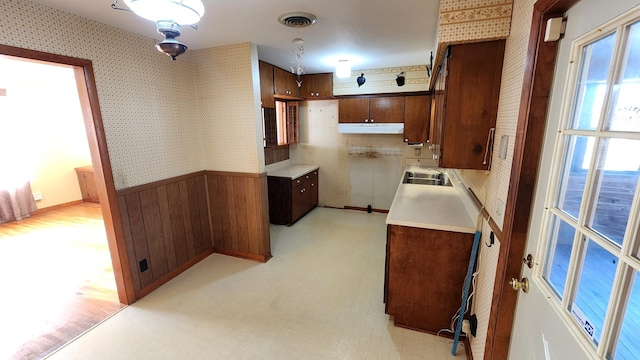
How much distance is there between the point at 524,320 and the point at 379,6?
6.63ft

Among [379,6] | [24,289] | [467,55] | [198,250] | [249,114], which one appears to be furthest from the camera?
[198,250]

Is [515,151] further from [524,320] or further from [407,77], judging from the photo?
[407,77]

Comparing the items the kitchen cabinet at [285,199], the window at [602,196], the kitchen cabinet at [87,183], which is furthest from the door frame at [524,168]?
the kitchen cabinet at [87,183]

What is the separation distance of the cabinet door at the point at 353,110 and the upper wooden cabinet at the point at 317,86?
0.93 ft

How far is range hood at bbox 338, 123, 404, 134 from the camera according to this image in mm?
3984

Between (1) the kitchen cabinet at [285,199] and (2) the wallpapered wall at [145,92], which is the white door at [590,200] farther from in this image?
(1) the kitchen cabinet at [285,199]

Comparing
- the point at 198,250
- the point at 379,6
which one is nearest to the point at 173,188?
the point at 198,250

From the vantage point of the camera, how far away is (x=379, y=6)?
5.95ft

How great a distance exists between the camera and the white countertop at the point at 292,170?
408 centimetres

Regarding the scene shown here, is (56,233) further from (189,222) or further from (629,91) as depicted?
(629,91)

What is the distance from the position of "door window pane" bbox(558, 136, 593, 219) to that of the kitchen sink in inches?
100

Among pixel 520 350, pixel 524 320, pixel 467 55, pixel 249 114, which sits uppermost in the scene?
pixel 467 55

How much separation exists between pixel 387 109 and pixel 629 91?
3.48 meters

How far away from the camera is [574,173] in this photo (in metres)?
0.85
